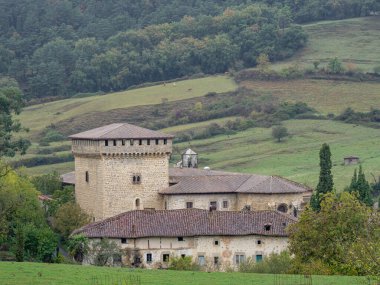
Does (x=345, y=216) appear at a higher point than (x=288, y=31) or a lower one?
lower

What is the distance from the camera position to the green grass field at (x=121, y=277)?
47.3 metres

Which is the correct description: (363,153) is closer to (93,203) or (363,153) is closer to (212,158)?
(212,158)

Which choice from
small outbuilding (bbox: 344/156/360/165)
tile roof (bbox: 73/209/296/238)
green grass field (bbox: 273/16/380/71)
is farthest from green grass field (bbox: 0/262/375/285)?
green grass field (bbox: 273/16/380/71)

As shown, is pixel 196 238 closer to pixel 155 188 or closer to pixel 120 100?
pixel 155 188

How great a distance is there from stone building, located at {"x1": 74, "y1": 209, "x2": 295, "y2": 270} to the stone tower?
8.48 meters

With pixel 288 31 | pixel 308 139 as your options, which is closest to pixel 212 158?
pixel 308 139

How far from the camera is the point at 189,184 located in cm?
8238

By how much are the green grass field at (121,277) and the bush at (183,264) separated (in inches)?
396

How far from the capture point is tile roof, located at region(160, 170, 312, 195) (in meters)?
81.4

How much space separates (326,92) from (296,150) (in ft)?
109

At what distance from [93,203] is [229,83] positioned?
3693 inches

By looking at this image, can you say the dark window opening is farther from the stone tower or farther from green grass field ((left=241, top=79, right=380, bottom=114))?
green grass field ((left=241, top=79, right=380, bottom=114))

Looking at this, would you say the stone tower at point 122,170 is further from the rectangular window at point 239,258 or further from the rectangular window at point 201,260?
the rectangular window at point 239,258

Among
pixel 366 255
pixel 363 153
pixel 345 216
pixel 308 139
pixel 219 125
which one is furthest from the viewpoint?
pixel 219 125
